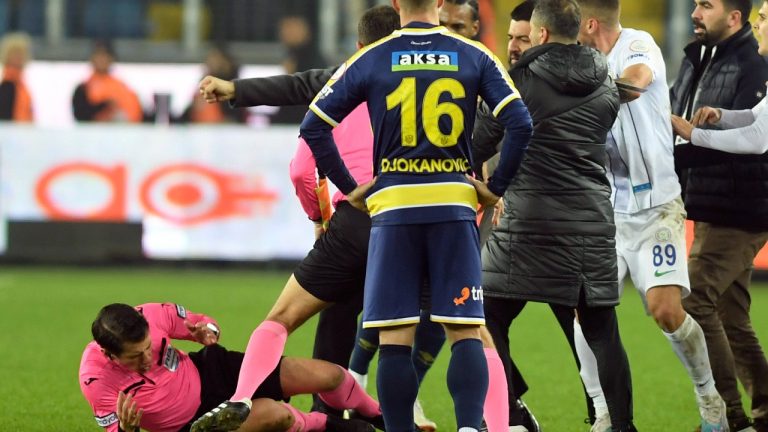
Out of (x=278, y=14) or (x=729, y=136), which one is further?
(x=278, y=14)

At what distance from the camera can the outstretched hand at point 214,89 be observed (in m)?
6.10

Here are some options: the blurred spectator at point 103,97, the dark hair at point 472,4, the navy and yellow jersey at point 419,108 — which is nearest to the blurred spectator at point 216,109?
the blurred spectator at point 103,97

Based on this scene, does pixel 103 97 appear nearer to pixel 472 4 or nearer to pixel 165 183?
pixel 165 183

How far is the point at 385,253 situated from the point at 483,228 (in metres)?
1.71

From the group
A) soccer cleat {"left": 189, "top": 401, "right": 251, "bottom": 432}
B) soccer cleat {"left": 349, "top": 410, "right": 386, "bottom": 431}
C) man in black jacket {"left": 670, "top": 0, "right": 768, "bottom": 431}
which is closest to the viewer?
soccer cleat {"left": 189, "top": 401, "right": 251, "bottom": 432}

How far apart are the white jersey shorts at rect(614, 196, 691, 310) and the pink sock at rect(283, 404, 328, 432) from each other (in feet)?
4.94

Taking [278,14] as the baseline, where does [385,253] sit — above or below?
below

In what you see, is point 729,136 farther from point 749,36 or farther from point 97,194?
point 97,194

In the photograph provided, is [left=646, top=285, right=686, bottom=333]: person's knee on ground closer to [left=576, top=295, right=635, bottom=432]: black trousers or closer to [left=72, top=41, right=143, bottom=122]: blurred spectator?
[left=576, top=295, right=635, bottom=432]: black trousers

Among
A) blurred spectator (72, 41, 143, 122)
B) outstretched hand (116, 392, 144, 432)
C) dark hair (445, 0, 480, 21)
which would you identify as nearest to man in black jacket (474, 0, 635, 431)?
dark hair (445, 0, 480, 21)

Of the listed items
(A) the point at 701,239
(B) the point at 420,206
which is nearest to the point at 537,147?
(B) the point at 420,206

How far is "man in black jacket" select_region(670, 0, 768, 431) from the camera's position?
267 inches

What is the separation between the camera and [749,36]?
7086 mm

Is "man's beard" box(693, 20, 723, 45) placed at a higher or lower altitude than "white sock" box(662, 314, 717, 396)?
higher
